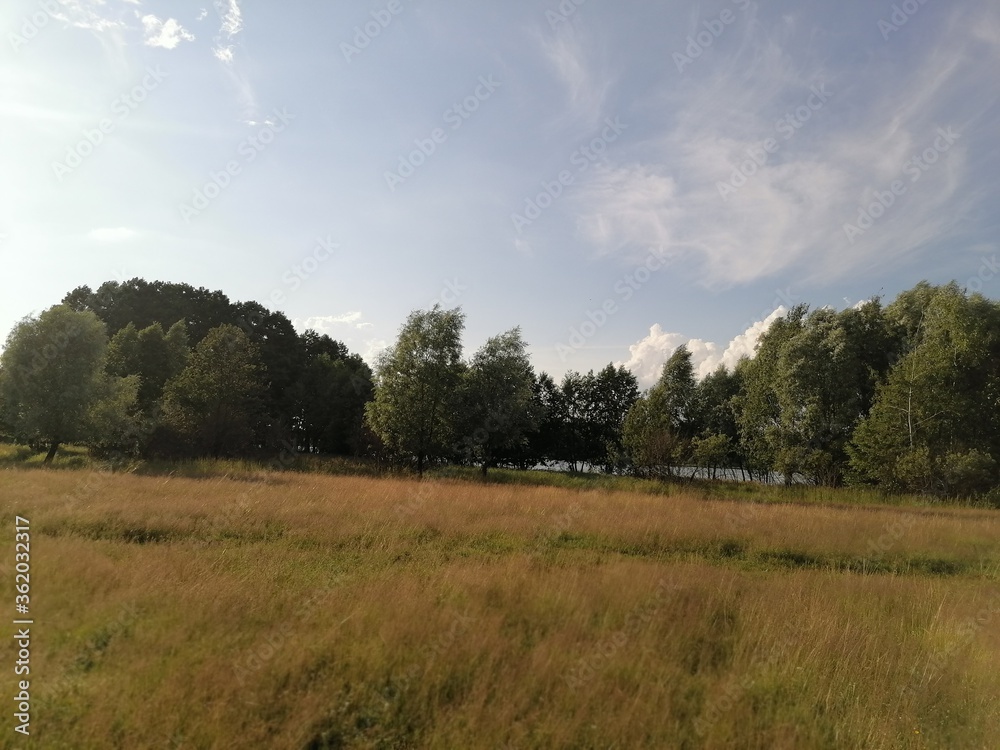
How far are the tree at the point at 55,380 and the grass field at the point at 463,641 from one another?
18.0 metres

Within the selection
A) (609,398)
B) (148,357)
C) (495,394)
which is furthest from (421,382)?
(609,398)

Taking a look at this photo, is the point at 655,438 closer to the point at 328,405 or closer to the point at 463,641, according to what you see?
the point at 463,641

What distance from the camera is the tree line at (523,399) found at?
26.2 metres

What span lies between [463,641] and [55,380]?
3064cm

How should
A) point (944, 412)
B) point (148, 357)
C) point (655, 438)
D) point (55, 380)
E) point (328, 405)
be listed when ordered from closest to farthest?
point (55, 380)
point (944, 412)
point (655, 438)
point (148, 357)
point (328, 405)

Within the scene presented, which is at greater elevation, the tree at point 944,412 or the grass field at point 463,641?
the tree at point 944,412

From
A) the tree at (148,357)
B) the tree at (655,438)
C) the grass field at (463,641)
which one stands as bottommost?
the grass field at (463,641)

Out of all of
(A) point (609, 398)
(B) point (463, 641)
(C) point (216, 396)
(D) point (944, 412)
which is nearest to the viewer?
(B) point (463, 641)

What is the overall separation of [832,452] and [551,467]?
3348cm

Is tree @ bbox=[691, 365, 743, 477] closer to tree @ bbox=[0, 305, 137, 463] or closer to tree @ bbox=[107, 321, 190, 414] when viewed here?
tree @ bbox=[0, 305, 137, 463]

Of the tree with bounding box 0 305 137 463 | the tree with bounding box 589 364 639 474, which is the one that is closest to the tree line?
the tree with bounding box 0 305 137 463

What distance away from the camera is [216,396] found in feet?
113

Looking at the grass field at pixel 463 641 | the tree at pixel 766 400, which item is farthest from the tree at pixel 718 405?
the grass field at pixel 463 641

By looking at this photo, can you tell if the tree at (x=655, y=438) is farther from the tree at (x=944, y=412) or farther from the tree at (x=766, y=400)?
the tree at (x=944, y=412)
